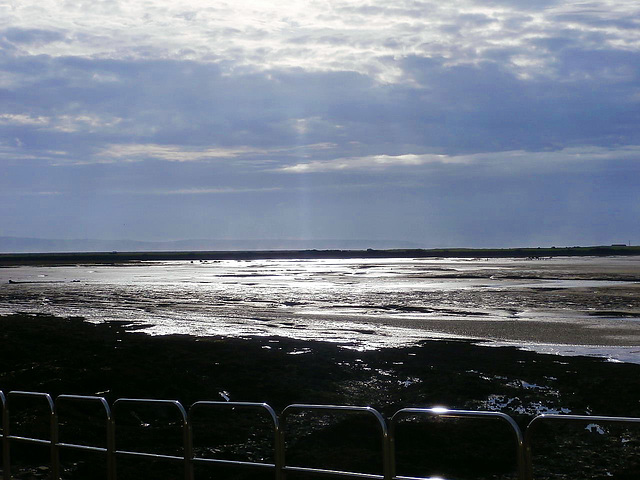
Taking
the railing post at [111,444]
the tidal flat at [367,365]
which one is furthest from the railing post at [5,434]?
the tidal flat at [367,365]

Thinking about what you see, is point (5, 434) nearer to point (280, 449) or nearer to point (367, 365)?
point (280, 449)

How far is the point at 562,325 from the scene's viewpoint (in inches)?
1133

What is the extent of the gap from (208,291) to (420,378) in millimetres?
34480

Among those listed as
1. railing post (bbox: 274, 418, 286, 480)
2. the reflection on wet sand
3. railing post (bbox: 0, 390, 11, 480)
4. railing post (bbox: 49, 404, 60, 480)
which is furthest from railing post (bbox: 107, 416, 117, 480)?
the reflection on wet sand

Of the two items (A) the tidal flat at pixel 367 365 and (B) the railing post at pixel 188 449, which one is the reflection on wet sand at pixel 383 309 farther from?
(B) the railing post at pixel 188 449

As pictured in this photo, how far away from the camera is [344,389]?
16.6 metres

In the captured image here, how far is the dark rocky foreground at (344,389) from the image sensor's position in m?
11.0

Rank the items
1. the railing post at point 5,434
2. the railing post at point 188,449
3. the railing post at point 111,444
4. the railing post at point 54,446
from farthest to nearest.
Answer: the railing post at point 5,434, the railing post at point 54,446, the railing post at point 111,444, the railing post at point 188,449

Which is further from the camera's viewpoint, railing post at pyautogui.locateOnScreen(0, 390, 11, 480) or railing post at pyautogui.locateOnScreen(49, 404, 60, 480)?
railing post at pyautogui.locateOnScreen(0, 390, 11, 480)

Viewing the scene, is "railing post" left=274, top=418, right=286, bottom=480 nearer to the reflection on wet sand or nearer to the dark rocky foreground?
the dark rocky foreground

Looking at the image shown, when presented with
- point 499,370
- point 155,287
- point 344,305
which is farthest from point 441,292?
point 499,370

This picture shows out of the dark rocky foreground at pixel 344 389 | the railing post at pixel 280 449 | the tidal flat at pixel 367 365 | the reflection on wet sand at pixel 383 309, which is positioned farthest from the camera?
the reflection on wet sand at pixel 383 309

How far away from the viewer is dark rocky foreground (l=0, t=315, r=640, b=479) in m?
11.0

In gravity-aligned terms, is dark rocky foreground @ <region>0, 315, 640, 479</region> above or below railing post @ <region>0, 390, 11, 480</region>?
below
